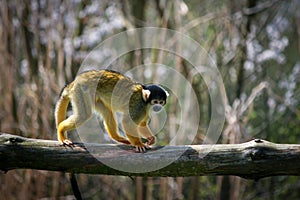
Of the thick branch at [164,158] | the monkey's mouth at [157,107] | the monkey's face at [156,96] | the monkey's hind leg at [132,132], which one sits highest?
the monkey's face at [156,96]

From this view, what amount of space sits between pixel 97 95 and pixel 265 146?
1.04 metres

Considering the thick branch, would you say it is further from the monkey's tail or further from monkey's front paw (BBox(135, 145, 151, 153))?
the monkey's tail

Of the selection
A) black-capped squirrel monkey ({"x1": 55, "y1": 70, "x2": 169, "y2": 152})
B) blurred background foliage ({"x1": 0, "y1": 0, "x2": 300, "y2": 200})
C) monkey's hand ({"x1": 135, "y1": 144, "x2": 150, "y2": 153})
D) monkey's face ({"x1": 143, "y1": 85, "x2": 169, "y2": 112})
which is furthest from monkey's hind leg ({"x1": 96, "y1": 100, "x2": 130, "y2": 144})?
blurred background foliage ({"x1": 0, "y1": 0, "x2": 300, "y2": 200})

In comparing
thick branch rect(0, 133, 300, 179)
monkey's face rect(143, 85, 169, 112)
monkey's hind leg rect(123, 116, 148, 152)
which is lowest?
thick branch rect(0, 133, 300, 179)

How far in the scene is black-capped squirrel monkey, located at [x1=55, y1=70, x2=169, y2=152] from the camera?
95.3 inches

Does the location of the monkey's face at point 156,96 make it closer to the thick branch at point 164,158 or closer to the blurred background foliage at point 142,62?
the thick branch at point 164,158

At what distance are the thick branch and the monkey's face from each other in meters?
0.38

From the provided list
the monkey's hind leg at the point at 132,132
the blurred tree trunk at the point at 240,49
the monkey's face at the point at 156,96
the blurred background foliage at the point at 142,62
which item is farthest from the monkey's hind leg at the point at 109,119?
the blurred tree trunk at the point at 240,49

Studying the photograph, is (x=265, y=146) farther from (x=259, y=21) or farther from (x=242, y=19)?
(x=259, y=21)

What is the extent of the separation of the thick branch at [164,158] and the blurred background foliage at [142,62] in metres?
1.51

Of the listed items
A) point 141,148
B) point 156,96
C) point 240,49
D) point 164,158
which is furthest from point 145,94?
point 240,49

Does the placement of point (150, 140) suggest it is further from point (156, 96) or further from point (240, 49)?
point (240, 49)

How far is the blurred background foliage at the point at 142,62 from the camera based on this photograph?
376 centimetres

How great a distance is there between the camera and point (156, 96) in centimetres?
241
